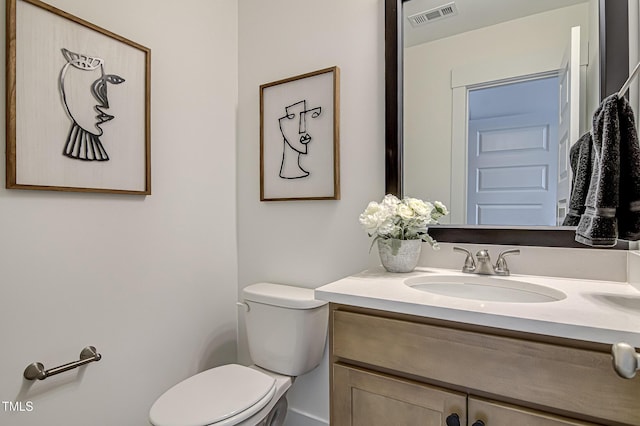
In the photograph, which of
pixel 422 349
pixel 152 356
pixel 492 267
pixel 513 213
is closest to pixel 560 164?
pixel 513 213

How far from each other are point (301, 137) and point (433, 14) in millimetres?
755

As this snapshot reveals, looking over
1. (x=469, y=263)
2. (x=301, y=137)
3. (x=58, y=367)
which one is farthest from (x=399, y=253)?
(x=58, y=367)

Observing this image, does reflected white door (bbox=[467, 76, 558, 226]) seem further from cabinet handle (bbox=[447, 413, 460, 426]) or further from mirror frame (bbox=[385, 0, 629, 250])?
cabinet handle (bbox=[447, 413, 460, 426])

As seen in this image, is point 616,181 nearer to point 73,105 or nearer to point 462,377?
point 462,377

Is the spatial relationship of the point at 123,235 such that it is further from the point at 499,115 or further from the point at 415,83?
the point at 499,115

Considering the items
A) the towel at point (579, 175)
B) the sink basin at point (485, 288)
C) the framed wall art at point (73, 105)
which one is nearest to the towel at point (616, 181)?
the towel at point (579, 175)

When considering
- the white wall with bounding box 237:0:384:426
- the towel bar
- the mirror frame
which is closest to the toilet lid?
the towel bar

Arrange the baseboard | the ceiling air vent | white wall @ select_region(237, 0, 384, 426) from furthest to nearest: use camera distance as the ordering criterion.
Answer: the baseboard, white wall @ select_region(237, 0, 384, 426), the ceiling air vent

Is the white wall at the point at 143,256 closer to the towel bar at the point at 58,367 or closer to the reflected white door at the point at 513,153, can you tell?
the towel bar at the point at 58,367

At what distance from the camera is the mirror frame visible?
3.65 ft

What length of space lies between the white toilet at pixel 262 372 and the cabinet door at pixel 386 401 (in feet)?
1.10

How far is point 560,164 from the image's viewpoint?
3.94 ft

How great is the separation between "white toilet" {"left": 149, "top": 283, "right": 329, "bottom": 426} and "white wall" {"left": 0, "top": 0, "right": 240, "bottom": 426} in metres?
0.29

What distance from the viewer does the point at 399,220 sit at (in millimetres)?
1263
